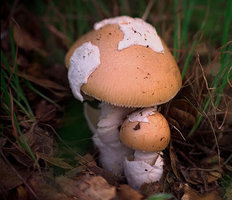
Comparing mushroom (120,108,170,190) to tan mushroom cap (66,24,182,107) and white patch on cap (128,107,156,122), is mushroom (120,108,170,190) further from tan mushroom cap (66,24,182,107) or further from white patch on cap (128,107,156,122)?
tan mushroom cap (66,24,182,107)

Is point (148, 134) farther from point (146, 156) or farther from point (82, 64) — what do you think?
point (82, 64)

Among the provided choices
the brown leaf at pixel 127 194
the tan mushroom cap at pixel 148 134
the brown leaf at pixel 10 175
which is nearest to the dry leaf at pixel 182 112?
the tan mushroom cap at pixel 148 134

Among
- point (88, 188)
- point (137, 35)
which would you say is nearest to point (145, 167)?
point (88, 188)

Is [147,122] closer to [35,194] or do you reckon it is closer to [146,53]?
[146,53]

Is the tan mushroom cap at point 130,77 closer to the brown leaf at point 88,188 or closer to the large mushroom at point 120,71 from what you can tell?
the large mushroom at point 120,71

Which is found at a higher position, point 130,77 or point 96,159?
point 130,77

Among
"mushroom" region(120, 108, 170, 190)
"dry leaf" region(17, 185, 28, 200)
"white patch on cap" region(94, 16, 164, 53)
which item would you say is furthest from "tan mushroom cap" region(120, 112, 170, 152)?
"dry leaf" region(17, 185, 28, 200)
